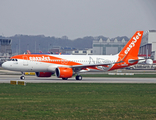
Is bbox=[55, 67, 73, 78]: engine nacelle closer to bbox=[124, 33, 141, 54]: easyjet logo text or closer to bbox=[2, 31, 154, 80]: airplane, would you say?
bbox=[2, 31, 154, 80]: airplane

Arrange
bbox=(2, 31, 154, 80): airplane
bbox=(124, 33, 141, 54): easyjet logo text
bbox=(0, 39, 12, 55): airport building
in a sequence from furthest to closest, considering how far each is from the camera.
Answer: bbox=(0, 39, 12, 55): airport building
bbox=(124, 33, 141, 54): easyjet logo text
bbox=(2, 31, 154, 80): airplane

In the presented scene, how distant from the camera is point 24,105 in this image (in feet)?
67.6

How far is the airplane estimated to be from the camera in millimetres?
49156

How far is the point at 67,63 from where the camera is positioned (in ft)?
170

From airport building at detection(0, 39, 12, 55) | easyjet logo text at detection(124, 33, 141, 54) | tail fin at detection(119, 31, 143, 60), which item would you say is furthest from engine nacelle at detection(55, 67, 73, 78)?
airport building at detection(0, 39, 12, 55)

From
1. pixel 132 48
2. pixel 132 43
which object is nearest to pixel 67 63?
pixel 132 48

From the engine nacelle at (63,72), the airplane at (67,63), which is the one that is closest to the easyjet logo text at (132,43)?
the airplane at (67,63)

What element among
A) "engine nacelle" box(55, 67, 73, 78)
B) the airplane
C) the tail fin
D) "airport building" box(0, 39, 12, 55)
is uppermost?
"airport building" box(0, 39, 12, 55)

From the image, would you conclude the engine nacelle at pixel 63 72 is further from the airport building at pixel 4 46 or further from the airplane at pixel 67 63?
the airport building at pixel 4 46

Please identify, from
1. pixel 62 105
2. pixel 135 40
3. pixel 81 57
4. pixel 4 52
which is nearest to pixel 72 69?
pixel 81 57

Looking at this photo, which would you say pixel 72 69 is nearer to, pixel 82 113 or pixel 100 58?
pixel 100 58

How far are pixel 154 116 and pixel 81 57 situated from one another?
37018 millimetres

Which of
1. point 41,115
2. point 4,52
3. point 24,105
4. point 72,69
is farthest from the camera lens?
point 4,52

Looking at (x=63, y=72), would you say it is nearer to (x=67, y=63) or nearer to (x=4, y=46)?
(x=67, y=63)
